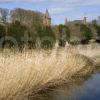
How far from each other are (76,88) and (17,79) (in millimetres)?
2744

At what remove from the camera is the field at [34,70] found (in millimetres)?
7508

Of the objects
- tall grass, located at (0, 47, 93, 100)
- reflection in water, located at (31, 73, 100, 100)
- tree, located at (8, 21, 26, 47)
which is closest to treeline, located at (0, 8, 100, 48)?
tree, located at (8, 21, 26, 47)

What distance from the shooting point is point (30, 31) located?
62.9 ft

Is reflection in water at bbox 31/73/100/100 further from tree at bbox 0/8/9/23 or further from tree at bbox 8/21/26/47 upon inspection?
tree at bbox 0/8/9/23

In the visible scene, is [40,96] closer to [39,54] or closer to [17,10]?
[39,54]

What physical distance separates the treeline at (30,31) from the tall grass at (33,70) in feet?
2.64

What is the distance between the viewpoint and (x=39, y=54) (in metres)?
10.1

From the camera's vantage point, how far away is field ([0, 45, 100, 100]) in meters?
7.51

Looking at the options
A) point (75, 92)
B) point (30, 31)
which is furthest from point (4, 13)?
point (75, 92)

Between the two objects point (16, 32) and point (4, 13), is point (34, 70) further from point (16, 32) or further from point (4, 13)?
point (4, 13)

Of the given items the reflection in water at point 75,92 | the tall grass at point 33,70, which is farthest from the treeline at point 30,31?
the reflection in water at point 75,92

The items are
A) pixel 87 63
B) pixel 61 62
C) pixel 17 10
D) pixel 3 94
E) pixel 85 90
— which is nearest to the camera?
pixel 3 94

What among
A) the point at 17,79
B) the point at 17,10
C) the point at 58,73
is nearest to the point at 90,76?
the point at 58,73

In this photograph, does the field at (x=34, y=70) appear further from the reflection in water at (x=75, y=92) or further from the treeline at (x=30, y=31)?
the treeline at (x=30, y=31)
